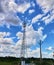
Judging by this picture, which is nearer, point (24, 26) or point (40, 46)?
point (24, 26)

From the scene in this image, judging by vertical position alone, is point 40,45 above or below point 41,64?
above

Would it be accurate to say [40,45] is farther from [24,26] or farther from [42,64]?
[24,26]

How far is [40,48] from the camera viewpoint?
6712 centimetres

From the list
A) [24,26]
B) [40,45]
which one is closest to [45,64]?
[40,45]

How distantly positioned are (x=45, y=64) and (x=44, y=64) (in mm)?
379

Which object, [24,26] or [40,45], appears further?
[40,45]

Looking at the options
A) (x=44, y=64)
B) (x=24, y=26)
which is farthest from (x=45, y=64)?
(x=24, y=26)

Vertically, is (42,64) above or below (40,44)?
below

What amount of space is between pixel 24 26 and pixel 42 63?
1316 inches

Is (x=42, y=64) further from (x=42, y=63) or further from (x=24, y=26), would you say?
(x=24, y=26)

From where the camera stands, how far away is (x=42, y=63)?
2800 inches

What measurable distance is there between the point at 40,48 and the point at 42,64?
4.56 meters

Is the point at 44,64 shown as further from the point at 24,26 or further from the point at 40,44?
the point at 24,26

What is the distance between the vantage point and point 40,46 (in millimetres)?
68438
